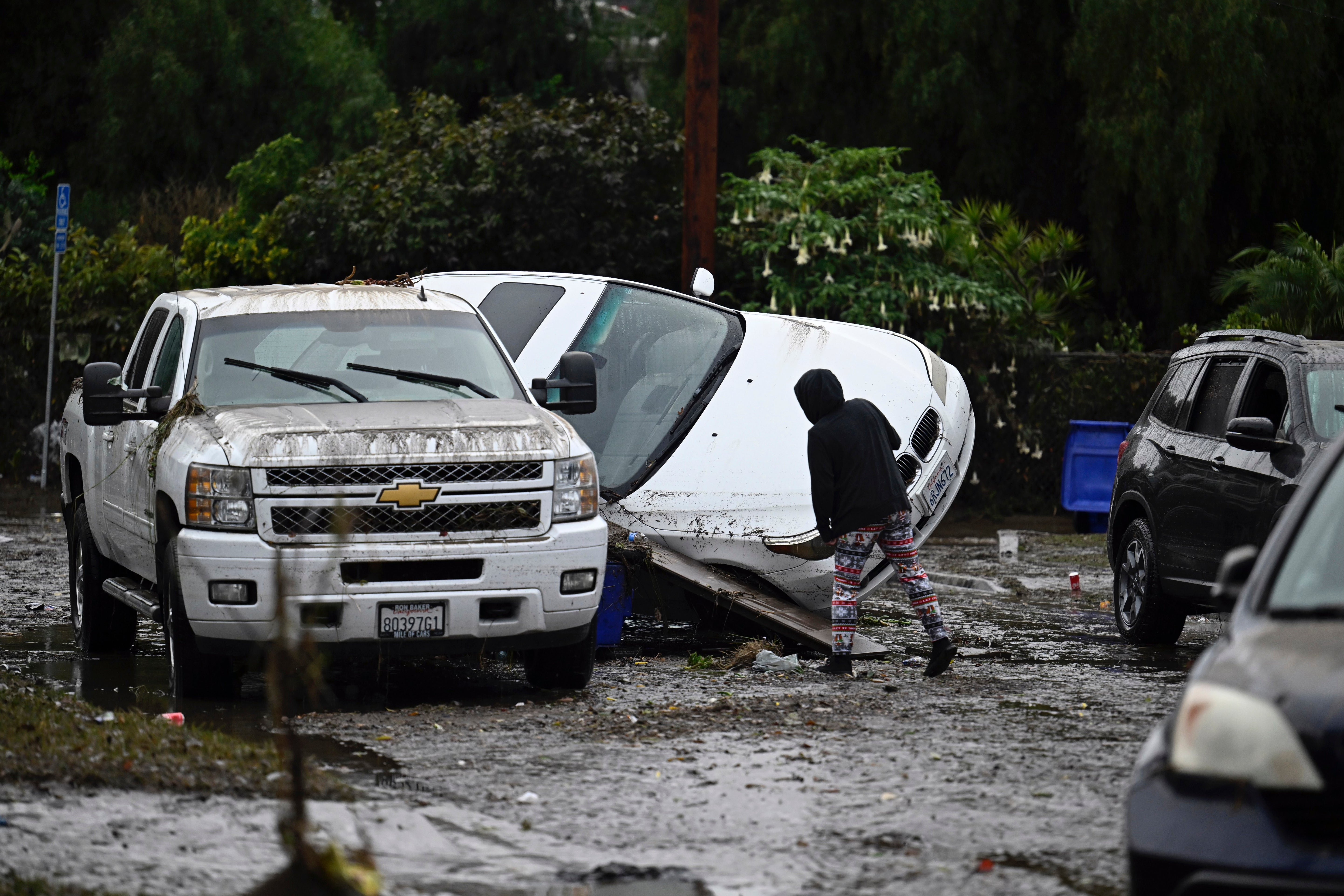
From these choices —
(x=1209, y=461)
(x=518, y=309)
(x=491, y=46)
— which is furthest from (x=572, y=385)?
(x=491, y=46)

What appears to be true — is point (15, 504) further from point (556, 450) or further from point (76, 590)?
point (556, 450)

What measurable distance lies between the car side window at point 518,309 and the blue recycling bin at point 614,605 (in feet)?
5.71

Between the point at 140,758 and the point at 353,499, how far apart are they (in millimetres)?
1865

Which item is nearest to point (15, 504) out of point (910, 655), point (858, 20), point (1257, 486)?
point (910, 655)

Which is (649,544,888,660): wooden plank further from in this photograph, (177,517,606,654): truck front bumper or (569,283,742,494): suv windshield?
(177,517,606,654): truck front bumper

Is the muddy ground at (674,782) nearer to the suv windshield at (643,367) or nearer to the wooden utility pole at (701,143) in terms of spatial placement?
the suv windshield at (643,367)

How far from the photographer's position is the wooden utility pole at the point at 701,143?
17203 mm

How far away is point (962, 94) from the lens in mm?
26906

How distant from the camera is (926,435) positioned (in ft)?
35.0

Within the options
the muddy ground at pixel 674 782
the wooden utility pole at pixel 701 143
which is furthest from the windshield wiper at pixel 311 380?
the wooden utility pole at pixel 701 143

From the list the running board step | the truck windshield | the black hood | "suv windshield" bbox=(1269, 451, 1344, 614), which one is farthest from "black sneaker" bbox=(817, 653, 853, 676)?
"suv windshield" bbox=(1269, 451, 1344, 614)

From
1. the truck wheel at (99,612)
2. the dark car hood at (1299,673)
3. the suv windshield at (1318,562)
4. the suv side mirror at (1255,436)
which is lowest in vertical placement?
the truck wheel at (99,612)

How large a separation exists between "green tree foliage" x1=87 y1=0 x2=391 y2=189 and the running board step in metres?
25.1

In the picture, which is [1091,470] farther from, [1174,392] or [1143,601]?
[1143,601]
